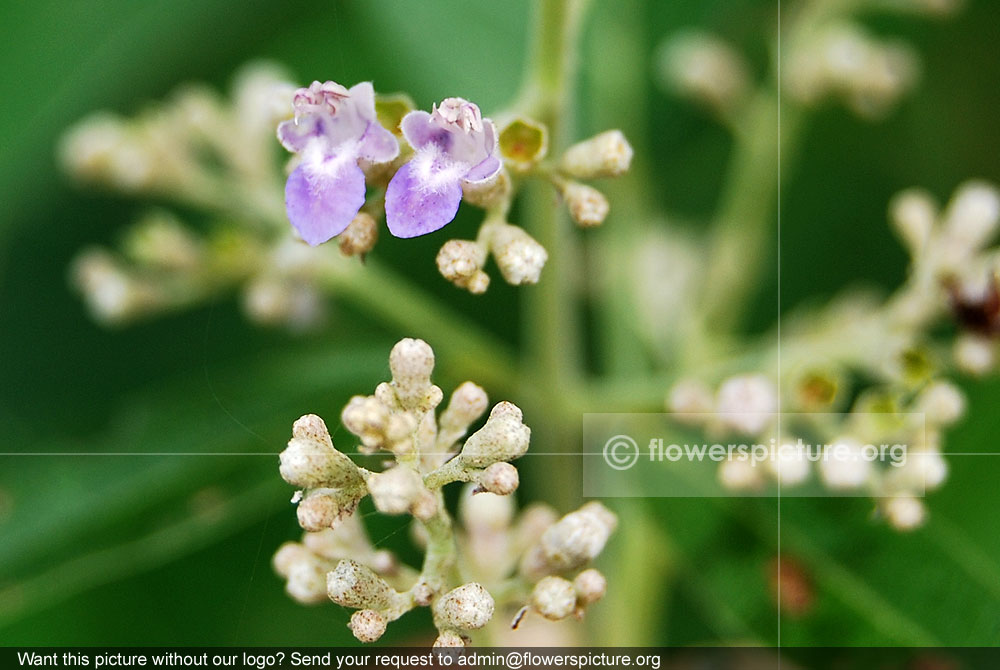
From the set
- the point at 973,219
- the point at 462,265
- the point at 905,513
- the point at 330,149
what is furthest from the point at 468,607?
the point at 973,219

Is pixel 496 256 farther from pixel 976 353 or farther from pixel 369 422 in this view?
A: pixel 976 353

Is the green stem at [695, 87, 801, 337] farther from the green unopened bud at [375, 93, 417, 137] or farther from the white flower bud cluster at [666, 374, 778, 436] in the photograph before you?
the green unopened bud at [375, 93, 417, 137]

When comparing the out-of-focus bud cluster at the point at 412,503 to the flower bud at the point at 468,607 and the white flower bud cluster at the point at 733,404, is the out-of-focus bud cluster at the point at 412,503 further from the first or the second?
the white flower bud cluster at the point at 733,404

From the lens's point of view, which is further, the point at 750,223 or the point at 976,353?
the point at 750,223

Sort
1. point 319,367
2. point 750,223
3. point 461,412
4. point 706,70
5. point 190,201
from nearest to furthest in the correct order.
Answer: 1. point 461,412
2. point 319,367
3. point 190,201
4. point 750,223
5. point 706,70

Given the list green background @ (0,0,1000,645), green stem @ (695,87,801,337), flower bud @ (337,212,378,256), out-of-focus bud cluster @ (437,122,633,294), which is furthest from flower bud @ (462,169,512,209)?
green stem @ (695,87,801,337)

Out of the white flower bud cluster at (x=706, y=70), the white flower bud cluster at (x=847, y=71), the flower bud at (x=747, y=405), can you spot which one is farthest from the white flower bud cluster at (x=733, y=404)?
the white flower bud cluster at (x=706, y=70)

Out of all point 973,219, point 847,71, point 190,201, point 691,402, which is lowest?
point 691,402
